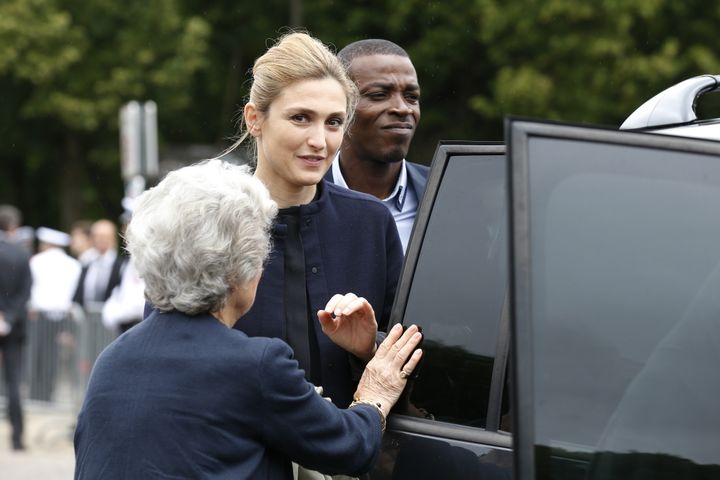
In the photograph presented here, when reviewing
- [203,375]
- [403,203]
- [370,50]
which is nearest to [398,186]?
[403,203]

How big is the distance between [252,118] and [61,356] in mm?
9901

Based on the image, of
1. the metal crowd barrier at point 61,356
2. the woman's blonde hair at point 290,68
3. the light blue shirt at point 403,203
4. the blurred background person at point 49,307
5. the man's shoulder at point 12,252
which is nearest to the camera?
the woman's blonde hair at point 290,68

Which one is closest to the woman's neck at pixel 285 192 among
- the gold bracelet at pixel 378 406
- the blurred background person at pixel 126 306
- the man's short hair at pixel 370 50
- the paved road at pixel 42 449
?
the gold bracelet at pixel 378 406

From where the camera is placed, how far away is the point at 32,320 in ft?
43.2

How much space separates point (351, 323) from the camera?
3.16 metres

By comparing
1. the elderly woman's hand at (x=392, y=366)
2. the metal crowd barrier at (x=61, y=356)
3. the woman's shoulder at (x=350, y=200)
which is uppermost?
the woman's shoulder at (x=350, y=200)

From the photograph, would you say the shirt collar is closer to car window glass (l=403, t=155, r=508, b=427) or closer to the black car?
car window glass (l=403, t=155, r=508, b=427)

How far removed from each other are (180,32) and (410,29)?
482cm

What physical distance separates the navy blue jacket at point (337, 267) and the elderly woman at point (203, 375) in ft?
1.14

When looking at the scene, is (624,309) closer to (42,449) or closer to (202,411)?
(202,411)

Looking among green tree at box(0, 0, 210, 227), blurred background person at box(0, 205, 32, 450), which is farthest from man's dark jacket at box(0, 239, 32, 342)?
green tree at box(0, 0, 210, 227)

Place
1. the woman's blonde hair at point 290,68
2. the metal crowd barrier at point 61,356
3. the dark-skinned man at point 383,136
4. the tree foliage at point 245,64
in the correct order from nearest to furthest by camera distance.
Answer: the woman's blonde hair at point 290,68
the dark-skinned man at point 383,136
the metal crowd barrier at point 61,356
the tree foliage at point 245,64

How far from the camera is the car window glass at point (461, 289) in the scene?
9.80ft

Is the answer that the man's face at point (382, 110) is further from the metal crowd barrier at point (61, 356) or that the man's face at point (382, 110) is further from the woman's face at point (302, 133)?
the metal crowd barrier at point (61, 356)
